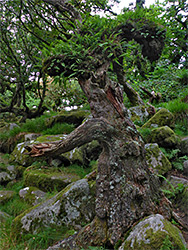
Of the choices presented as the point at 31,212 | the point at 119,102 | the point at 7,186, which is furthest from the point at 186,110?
the point at 7,186

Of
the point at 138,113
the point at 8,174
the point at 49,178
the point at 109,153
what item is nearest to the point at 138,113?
the point at 138,113

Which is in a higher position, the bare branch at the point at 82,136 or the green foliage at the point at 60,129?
the bare branch at the point at 82,136

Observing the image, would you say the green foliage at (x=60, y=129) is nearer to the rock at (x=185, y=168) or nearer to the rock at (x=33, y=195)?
the rock at (x=33, y=195)

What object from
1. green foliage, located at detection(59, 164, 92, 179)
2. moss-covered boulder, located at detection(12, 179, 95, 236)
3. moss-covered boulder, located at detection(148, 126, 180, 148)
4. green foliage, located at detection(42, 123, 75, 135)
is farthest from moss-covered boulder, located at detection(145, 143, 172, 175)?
green foliage, located at detection(42, 123, 75, 135)

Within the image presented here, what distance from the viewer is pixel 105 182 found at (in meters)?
3.06

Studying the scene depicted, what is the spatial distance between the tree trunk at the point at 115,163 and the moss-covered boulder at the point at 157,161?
120cm

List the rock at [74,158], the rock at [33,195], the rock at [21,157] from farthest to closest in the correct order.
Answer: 1. the rock at [21,157]
2. the rock at [74,158]
3. the rock at [33,195]

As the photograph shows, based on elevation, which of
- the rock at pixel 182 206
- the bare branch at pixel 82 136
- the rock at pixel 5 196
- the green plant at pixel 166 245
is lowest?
the rock at pixel 5 196

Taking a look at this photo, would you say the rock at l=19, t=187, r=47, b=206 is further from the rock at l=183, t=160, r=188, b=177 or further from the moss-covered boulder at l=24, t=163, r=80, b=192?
the rock at l=183, t=160, r=188, b=177

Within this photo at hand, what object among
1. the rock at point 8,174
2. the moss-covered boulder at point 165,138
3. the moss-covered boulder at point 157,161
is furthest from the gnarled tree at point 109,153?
the rock at point 8,174

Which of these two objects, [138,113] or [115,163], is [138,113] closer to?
[138,113]

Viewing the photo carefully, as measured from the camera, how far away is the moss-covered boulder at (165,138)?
4906 millimetres

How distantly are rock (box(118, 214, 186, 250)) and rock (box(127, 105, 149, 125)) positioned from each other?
4.65 meters

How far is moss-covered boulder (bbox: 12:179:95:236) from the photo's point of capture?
3.43m
